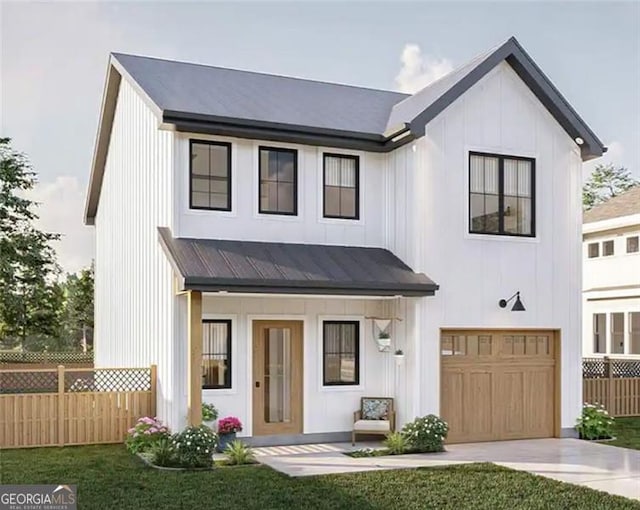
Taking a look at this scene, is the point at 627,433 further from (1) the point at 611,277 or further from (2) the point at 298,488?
(1) the point at 611,277

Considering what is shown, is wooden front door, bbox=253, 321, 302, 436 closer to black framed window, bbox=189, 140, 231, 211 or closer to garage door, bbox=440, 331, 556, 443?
black framed window, bbox=189, 140, 231, 211

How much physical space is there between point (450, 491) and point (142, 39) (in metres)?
13.7

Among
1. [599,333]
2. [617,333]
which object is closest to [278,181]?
[617,333]

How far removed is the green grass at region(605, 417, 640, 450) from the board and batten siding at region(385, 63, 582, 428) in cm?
95

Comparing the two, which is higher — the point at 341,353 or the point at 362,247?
the point at 362,247

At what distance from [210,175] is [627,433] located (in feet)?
31.0

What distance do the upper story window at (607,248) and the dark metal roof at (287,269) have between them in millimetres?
12424

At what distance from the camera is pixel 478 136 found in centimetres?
1410

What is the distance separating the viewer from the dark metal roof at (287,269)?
11859 millimetres

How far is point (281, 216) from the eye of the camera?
1366 cm

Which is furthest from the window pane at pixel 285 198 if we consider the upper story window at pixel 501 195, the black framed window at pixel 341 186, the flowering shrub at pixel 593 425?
the flowering shrub at pixel 593 425

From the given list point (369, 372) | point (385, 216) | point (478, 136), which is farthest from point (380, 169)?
point (369, 372)

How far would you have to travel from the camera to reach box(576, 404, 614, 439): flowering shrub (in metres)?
14.4

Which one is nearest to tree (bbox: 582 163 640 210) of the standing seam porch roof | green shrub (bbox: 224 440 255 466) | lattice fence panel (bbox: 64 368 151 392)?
the standing seam porch roof
